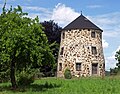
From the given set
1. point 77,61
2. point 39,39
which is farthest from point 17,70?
point 77,61

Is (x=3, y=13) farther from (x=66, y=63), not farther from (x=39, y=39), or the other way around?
(x=66, y=63)

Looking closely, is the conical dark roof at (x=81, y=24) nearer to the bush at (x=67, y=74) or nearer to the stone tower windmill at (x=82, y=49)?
the stone tower windmill at (x=82, y=49)

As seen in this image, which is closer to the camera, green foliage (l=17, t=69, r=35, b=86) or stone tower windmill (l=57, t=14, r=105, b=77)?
green foliage (l=17, t=69, r=35, b=86)

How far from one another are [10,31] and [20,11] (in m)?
2.37

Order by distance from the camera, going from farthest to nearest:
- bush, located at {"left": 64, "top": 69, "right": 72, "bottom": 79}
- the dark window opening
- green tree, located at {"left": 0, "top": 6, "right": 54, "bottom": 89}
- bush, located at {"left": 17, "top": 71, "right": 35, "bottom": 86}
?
the dark window opening, bush, located at {"left": 64, "top": 69, "right": 72, "bottom": 79}, bush, located at {"left": 17, "top": 71, "right": 35, "bottom": 86}, green tree, located at {"left": 0, "top": 6, "right": 54, "bottom": 89}

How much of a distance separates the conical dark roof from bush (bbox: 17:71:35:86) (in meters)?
27.7

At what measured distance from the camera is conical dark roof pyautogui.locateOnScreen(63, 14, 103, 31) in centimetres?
5844

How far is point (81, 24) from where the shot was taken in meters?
59.0

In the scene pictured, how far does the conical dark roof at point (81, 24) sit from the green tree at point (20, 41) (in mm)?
29538

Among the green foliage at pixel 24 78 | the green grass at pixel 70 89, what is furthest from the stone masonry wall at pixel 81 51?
the green grass at pixel 70 89

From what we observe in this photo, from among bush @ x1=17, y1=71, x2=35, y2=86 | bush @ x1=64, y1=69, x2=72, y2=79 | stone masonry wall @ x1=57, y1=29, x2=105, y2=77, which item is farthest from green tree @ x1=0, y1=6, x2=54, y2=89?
stone masonry wall @ x1=57, y1=29, x2=105, y2=77

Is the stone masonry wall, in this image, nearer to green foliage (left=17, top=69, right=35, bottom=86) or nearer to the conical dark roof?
the conical dark roof

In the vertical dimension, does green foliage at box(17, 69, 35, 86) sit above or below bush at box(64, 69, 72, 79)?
below

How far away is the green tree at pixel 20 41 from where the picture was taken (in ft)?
87.1
